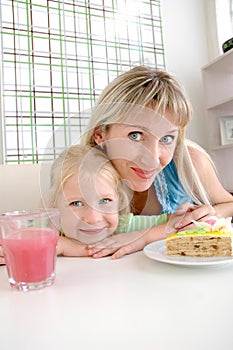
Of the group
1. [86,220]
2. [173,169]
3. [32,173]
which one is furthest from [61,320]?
[32,173]

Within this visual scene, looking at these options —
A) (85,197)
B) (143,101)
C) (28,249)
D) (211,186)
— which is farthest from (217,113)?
(28,249)

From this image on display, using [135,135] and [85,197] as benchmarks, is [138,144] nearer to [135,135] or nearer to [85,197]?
[135,135]

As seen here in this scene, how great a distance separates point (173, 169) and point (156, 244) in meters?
0.40

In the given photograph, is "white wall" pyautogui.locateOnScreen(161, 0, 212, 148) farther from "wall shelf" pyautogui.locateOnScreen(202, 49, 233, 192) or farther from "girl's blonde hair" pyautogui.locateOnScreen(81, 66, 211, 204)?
"girl's blonde hair" pyautogui.locateOnScreen(81, 66, 211, 204)

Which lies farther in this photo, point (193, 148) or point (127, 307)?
point (193, 148)

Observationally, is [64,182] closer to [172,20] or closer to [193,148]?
[193,148]

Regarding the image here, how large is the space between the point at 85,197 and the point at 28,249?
190 mm

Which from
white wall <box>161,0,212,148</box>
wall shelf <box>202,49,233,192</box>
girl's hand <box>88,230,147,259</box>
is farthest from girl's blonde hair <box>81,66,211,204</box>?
white wall <box>161,0,212,148</box>

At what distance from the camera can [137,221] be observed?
2.70 ft

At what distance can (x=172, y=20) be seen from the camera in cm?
276

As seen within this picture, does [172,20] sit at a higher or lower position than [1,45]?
higher

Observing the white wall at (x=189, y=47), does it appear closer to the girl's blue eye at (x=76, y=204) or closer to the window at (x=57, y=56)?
the window at (x=57, y=56)

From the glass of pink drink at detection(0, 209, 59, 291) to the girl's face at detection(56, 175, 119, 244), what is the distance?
0.14 m

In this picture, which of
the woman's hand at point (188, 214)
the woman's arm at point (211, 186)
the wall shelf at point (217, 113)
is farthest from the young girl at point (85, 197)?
the wall shelf at point (217, 113)
